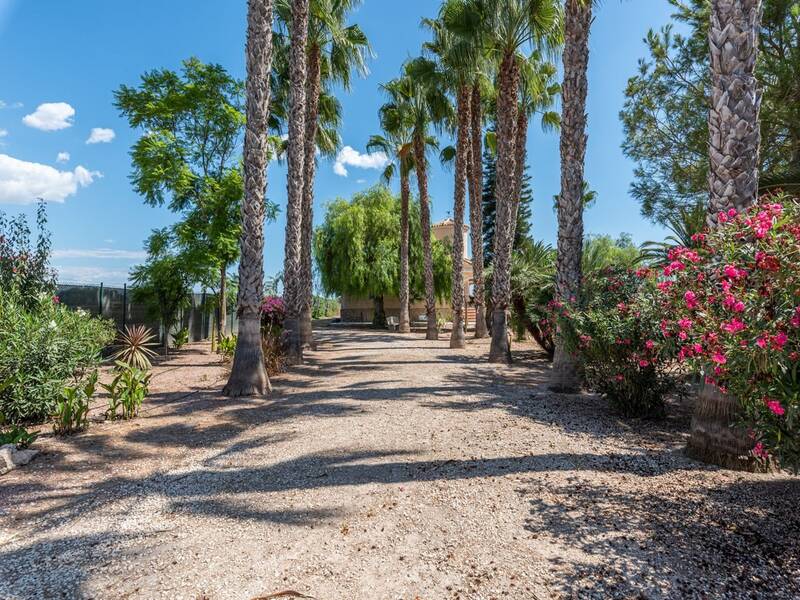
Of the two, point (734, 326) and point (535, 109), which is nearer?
point (734, 326)

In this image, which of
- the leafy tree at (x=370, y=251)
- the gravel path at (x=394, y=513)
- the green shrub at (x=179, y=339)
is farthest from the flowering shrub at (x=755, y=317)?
the leafy tree at (x=370, y=251)

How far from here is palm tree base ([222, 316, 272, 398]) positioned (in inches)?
306

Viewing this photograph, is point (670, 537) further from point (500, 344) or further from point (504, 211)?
point (504, 211)

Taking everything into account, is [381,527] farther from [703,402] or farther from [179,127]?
[179,127]

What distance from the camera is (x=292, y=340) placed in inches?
446

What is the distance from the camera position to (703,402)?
14.5ft

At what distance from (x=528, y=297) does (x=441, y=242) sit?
1763 cm

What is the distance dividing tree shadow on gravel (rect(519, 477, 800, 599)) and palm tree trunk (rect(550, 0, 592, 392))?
4.20 meters

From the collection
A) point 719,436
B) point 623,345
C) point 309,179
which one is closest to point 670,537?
point 719,436

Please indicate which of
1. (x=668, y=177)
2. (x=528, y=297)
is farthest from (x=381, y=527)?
(x=668, y=177)

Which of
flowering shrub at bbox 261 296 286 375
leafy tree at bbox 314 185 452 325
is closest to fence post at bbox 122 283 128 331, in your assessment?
flowering shrub at bbox 261 296 286 375

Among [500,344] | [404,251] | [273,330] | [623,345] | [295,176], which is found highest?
[295,176]

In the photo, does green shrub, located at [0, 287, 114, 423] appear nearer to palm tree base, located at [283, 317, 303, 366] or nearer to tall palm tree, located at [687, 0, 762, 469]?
palm tree base, located at [283, 317, 303, 366]

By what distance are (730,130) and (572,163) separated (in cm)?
352
